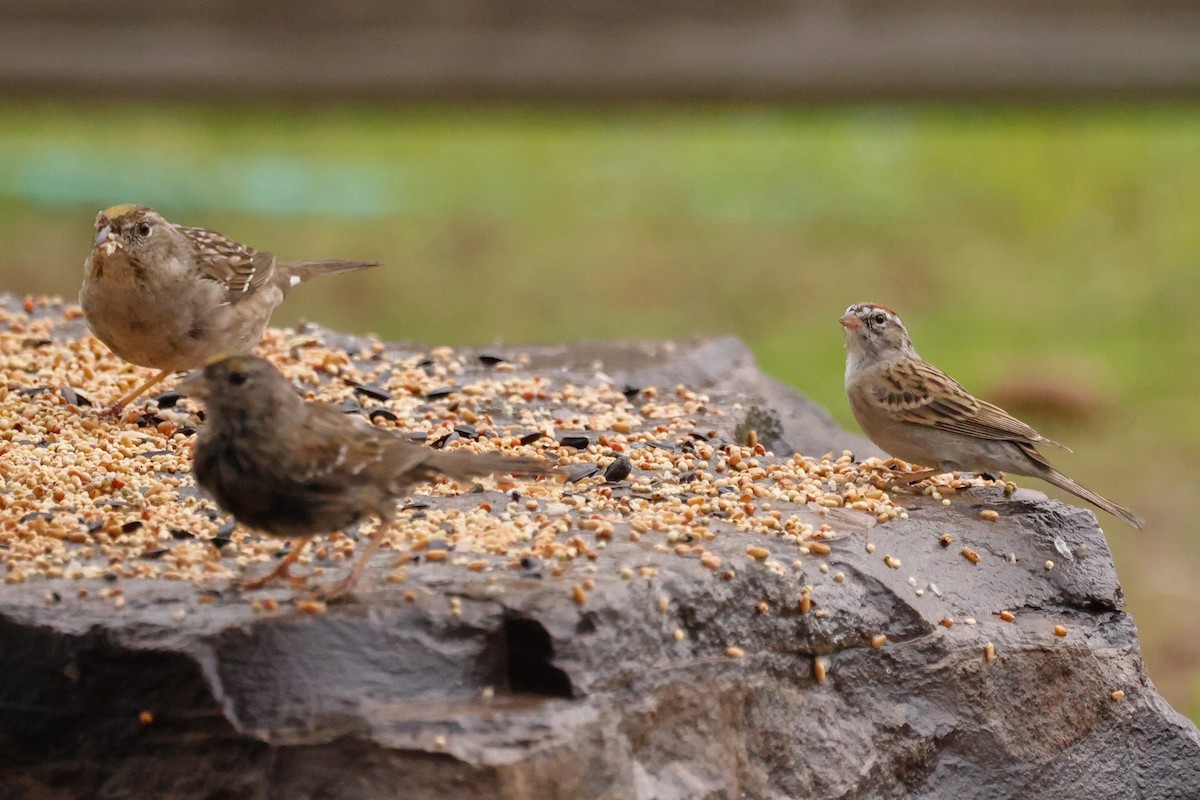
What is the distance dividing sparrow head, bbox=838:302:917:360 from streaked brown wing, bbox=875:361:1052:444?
27 centimetres

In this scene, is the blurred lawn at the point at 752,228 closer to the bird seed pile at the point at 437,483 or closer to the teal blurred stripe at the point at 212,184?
the teal blurred stripe at the point at 212,184

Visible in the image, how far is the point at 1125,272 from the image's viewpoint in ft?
40.7

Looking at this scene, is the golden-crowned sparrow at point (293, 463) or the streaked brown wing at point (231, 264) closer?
the golden-crowned sparrow at point (293, 463)

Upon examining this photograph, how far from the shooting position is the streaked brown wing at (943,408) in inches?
222

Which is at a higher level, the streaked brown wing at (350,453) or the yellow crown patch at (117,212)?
the yellow crown patch at (117,212)

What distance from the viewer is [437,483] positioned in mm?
5102

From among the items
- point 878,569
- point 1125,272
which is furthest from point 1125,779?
point 1125,272

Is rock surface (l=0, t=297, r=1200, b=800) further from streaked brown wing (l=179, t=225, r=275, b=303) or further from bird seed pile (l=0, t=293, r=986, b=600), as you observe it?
streaked brown wing (l=179, t=225, r=275, b=303)

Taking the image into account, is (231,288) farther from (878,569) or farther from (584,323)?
(584,323)

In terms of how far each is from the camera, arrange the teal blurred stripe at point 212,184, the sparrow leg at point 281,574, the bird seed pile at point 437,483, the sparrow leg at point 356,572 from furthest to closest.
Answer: the teal blurred stripe at point 212,184 → the bird seed pile at point 437,483 → the sparrow leg at point 281,574 → the sparrow leg at point 356,572

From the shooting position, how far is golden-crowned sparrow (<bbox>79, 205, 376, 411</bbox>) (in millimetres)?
6023

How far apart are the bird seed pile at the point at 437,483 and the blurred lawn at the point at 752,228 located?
402 cm

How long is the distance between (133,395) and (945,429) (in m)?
2.92

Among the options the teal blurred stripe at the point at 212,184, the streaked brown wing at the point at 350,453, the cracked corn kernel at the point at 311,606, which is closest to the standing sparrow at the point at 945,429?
the streaked brown wing at the point at 350,453
